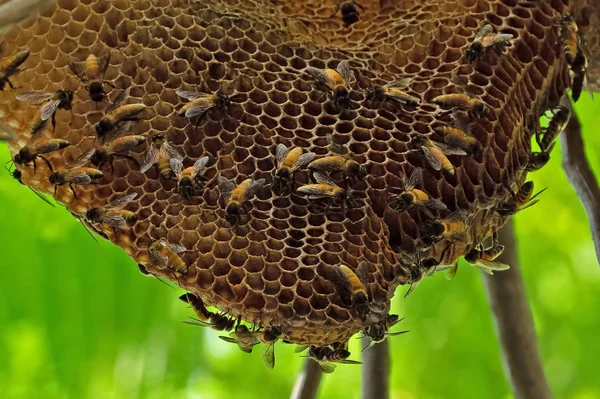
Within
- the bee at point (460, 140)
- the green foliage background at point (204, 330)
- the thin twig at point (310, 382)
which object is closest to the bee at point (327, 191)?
the bee at point (460, 140)

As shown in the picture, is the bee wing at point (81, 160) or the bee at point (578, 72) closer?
the bee wing at point (81, 160)

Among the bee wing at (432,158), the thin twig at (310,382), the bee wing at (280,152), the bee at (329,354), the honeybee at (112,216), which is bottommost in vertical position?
the bee at (329,354)

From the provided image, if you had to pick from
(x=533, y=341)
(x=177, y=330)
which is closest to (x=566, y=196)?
(x=533, y=341)

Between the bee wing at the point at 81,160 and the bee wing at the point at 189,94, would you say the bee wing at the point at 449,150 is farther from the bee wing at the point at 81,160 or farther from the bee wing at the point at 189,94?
the bee wing at the point at 81,160

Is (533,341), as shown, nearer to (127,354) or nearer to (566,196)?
(566,196)

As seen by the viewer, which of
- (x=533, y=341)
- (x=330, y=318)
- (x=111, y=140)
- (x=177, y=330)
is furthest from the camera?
(x=177, y=330)

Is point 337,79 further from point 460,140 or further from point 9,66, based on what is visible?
point 9,66

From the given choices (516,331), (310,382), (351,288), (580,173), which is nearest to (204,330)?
(310,382)
